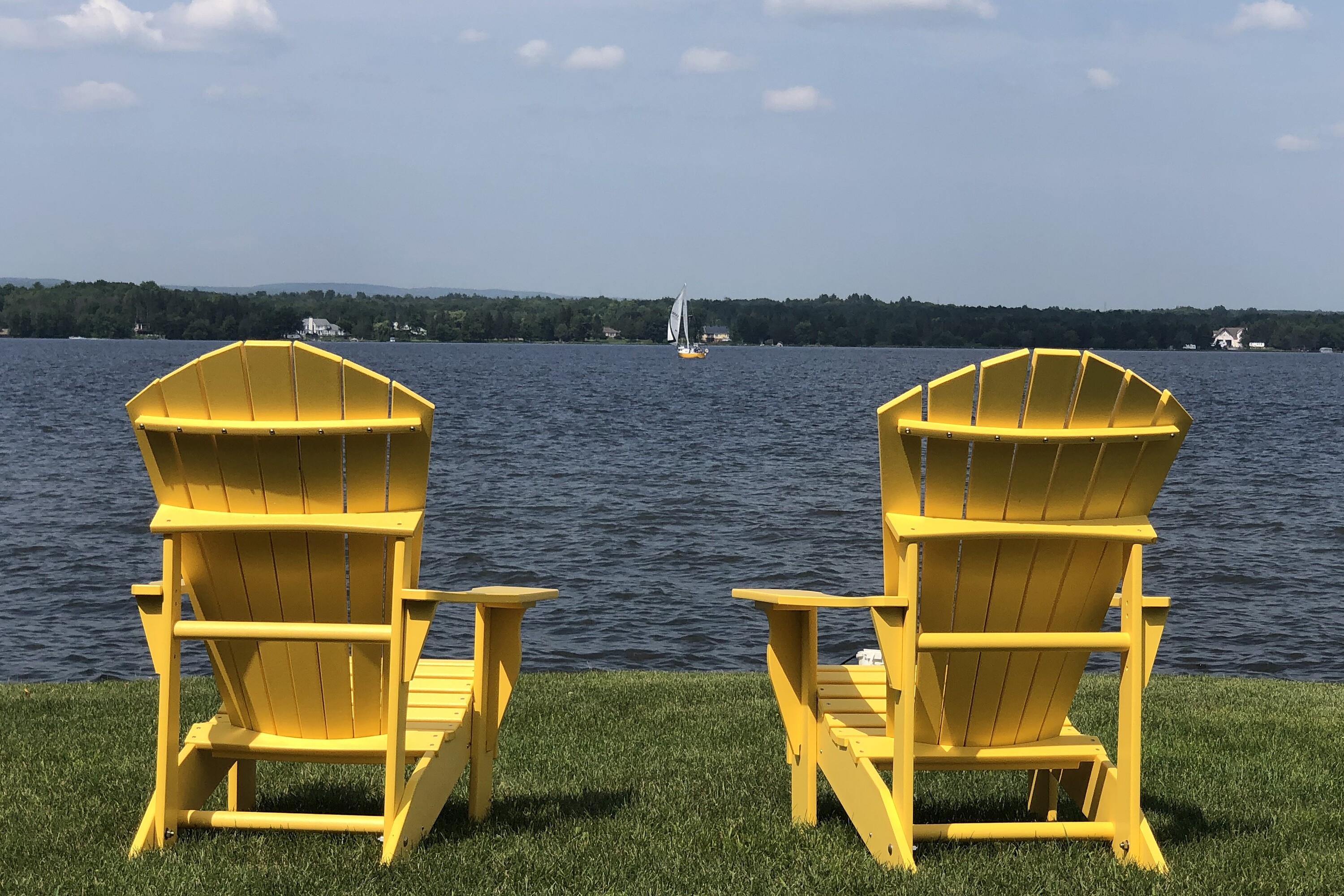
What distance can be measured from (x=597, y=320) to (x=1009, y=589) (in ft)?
517

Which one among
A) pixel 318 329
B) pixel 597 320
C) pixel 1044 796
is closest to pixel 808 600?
pixel 1044 796

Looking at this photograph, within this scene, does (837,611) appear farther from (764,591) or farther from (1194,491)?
(1194,491)

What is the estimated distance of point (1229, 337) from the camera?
155875 mm

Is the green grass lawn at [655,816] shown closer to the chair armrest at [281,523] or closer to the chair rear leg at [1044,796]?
the chair rear leg at [1044,796]

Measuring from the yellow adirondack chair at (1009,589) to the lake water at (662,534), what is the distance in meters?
7.44

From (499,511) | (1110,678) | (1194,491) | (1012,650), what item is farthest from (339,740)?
(1194,491)

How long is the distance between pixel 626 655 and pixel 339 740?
7.99 meters

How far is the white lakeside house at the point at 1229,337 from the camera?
153625mm

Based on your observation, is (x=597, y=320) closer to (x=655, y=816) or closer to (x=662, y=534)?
(x=662, y=534)

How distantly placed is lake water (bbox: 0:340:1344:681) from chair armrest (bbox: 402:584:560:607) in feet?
24.1

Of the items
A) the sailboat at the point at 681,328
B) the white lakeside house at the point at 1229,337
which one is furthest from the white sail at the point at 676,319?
the white lakeside house at the point at 1229,337

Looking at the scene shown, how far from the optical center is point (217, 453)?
362 centimetres

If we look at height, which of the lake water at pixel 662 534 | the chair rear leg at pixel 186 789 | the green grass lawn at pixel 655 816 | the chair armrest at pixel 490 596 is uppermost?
the chair armrest at pixel 490 596

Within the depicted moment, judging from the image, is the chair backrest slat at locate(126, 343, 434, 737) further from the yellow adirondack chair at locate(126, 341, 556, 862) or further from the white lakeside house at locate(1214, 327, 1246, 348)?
the white lakeside house at locate(1214, 327, 1246, 348)
